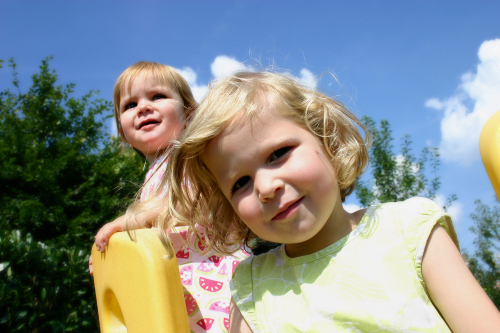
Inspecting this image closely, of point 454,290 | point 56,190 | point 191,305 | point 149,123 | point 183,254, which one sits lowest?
point 454,290

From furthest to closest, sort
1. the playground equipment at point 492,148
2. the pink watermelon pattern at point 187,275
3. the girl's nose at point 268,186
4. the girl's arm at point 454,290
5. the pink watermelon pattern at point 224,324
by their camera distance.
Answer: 1. the pink watermelon pattern at point 187,275
2. the pink watermelon pattern at point 224,324
3. the playground equipment at point 492,148
4. the girl's nose at point 268,186
5. the girl's arm at point 454,290

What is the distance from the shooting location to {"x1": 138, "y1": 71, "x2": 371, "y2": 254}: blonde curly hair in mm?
1161

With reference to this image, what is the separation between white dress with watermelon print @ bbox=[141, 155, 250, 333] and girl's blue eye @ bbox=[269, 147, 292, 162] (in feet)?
1.63

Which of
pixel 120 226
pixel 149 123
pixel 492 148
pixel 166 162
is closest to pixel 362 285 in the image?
pixel 492 148

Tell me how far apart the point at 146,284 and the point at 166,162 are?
2.58ft

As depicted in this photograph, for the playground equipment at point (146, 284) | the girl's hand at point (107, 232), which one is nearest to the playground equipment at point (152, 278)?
the playground equipment at point (146, 284)

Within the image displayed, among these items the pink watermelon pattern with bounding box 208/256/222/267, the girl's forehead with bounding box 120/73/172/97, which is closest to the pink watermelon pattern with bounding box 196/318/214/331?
the pink watermelon pattern with bounding box 208/256/222/267

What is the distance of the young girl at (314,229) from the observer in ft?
3.19

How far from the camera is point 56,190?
524 cm

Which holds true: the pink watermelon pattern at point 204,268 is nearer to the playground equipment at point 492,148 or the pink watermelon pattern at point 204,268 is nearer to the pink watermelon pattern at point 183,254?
the pink watermelon pattern at point 183,254

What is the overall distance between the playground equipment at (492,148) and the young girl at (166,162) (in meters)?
0.97

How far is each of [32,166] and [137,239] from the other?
479cm

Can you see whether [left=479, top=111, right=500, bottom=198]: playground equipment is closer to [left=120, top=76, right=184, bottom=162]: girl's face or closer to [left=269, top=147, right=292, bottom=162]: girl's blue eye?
[left=269, top=147, right=292, bottom=162]: girl's blue eye

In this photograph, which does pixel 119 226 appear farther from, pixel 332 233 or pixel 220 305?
pixel 332 233
